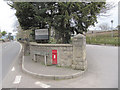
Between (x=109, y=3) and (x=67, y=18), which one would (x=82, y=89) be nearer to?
(x=67, y=18)

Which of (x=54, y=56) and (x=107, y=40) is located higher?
(x=107, y=40)

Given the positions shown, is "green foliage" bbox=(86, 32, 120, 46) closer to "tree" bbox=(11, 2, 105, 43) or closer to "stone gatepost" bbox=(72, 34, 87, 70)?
"tree" bbox=(11, 2, 105, 43)

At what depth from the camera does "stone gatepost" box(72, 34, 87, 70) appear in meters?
6.01

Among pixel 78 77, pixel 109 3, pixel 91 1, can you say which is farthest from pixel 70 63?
pixel 109 3

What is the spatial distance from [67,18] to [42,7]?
2924 mm

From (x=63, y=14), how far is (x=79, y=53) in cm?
343

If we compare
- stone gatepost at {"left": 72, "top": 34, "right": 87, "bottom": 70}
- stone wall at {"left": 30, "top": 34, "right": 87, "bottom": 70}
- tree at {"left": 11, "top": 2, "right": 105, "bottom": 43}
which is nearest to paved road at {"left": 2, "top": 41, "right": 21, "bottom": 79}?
stone wall at {"left": 30, "top": 34, "right": 87, "bottom": 70}

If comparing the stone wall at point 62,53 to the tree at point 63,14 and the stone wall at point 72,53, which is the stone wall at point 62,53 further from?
the tree at point 63,14

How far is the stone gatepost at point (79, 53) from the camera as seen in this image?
601 centimetres

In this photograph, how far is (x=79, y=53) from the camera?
606 centimetres

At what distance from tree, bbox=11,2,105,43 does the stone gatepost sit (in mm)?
1932

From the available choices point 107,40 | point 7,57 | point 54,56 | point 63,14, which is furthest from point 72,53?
point 107,40

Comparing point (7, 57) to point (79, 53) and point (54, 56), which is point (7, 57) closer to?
point (54, 56)

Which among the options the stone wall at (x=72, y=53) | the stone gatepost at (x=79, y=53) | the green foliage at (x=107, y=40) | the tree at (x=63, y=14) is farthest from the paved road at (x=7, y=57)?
the green foliage at (x=107, y=40)
